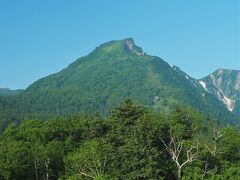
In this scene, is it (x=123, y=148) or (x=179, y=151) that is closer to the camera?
(x=123, y=148)

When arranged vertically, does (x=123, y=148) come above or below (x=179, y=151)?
above

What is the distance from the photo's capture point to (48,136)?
95188 mm

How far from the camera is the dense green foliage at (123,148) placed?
74500 millimetres

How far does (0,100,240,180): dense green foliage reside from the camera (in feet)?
244

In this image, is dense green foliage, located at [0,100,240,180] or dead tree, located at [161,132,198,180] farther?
dead tree, located at [161,132,198,180]

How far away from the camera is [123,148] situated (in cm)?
7531

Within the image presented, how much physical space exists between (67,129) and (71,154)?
46.0ft

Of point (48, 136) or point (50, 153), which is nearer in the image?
point (50, 153)

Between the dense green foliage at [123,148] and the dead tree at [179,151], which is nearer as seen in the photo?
the dense green foliage at [123,148]

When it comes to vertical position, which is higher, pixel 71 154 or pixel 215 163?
pixel 71 154

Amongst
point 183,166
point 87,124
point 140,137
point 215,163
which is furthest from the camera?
point 87,124

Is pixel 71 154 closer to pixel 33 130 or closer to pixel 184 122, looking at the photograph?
pixel 33 130

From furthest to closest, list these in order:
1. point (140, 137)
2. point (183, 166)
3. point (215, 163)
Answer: point (215, 163), point (183, 166), point (140, 137)

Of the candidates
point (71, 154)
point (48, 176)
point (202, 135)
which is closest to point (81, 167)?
point (71, 154)
